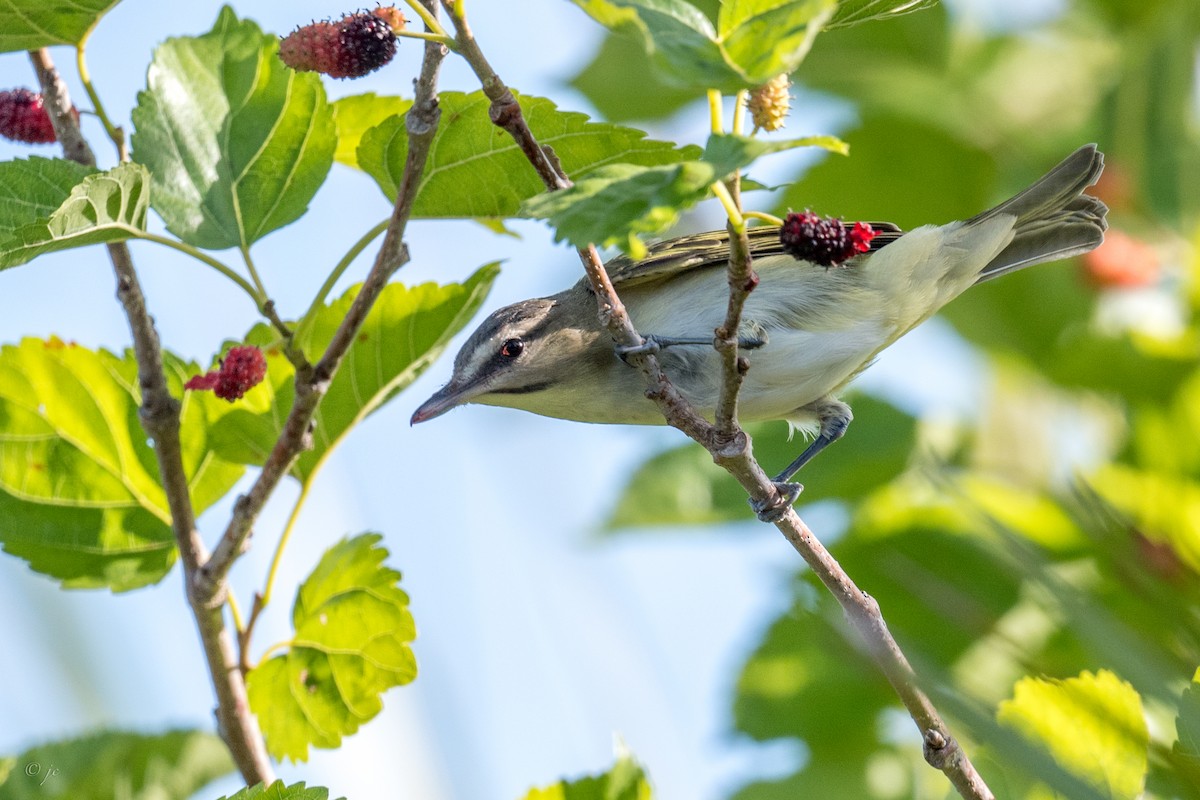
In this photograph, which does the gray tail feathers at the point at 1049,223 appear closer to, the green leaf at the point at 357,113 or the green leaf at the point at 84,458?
the green leaf at the point at 357,113

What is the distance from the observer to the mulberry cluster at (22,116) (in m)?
2.44

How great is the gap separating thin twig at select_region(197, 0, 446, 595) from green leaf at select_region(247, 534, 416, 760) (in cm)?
29

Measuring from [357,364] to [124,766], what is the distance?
0.97m

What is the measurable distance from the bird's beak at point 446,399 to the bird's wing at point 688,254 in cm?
55

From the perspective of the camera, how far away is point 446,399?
11.8ft

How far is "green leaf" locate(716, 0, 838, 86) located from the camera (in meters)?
1.38

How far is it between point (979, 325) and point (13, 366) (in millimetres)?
3049

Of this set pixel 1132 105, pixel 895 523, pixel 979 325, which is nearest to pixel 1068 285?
pixel 979 325

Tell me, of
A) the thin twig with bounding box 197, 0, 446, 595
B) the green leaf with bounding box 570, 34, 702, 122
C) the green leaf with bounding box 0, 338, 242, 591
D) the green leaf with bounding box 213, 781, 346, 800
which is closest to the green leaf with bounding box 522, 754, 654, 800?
the green leaf with bounding box 213, 781, 346, 800

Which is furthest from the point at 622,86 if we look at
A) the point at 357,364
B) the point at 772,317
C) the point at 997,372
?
the point at 357,364

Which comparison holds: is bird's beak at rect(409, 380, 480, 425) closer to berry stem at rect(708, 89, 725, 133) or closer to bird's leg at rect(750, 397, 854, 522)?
bird's leg at rect(750, 397, 854, 522)

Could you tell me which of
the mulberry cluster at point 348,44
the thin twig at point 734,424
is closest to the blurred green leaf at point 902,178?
the thin twig at point 734,424

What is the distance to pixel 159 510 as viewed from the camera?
2.52 meters

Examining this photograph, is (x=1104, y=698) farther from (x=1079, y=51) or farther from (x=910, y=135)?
(x=1079, y=51)
